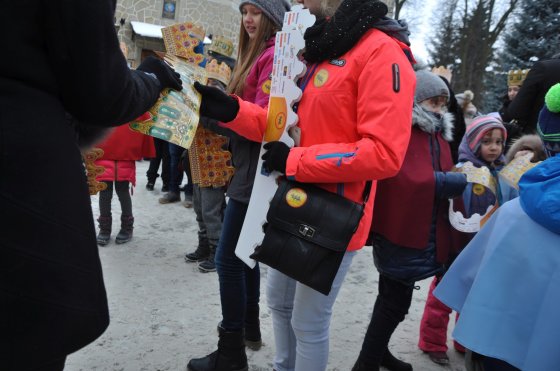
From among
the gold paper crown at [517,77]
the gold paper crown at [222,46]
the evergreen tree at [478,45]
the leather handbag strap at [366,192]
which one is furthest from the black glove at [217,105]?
the evergreen tree at [478,45]

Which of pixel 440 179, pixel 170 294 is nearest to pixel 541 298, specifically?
pixel 440 179

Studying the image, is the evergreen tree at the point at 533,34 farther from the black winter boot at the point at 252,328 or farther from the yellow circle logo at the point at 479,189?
the black winter boot at the point at 252,328

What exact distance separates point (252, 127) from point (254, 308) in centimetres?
125

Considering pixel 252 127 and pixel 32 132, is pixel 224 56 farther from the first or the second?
pixel 32 132

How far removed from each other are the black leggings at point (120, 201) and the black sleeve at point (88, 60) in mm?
3331

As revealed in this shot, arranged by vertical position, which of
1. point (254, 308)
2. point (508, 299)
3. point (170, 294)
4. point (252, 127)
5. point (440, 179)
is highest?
point (252, 127)

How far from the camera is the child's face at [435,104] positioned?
2.64 metres

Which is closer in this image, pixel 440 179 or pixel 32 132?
pixel 32 132

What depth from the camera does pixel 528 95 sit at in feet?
12.7

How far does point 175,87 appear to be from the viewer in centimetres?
164

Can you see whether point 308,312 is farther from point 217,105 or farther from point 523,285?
point 217,105

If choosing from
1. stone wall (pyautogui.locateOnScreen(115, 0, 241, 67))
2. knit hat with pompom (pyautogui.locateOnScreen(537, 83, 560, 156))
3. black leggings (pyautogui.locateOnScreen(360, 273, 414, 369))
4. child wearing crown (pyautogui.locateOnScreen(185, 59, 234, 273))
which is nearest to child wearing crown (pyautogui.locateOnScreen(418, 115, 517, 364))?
black leggings (pyautogui.locateOnScreen(360, 273, 414, 369))

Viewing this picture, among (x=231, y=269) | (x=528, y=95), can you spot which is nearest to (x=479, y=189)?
(x=231, y=269)

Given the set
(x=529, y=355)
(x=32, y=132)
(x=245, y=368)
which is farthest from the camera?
(x=245, y=368)
